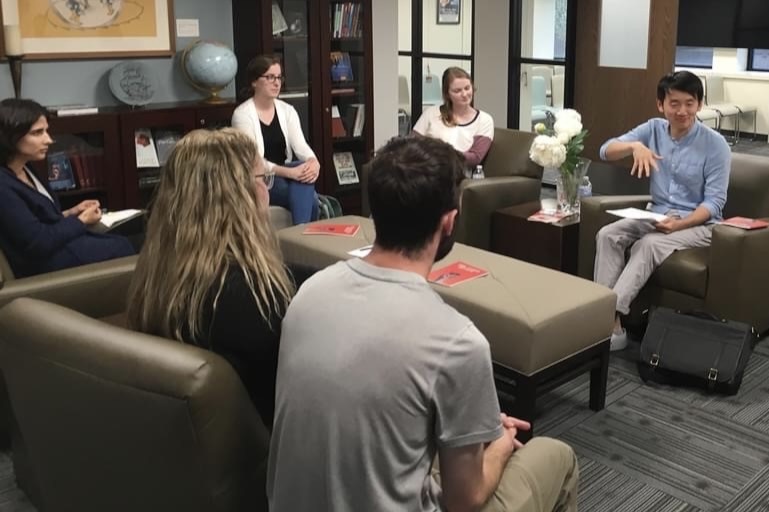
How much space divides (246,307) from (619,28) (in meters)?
5.20

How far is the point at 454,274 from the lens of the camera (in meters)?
3.04

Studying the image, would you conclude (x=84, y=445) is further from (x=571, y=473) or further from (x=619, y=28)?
(x=619, y=28)

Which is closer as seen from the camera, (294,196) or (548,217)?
(548,217)

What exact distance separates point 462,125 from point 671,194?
1351 millimetres

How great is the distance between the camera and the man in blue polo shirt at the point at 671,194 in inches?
140

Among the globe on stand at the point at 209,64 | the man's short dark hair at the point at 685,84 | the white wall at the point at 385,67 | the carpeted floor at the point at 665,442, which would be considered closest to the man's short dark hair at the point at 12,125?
the globe on stand at the point at 209,64

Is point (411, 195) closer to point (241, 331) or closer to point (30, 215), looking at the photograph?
point (241, 331)

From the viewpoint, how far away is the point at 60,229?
300cm

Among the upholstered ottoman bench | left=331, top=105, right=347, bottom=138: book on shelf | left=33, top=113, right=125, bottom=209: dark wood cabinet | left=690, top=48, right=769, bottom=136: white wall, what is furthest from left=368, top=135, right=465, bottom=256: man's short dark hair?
left=690, top=48, right=769, bottom=136: white wall

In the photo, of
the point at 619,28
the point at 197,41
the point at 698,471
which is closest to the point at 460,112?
the point at 197,41

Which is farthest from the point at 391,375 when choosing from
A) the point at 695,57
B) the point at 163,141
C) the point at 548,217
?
the point at 695,57

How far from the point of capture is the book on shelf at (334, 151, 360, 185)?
5.49 meters

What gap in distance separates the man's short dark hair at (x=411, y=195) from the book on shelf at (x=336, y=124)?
13.3 feet

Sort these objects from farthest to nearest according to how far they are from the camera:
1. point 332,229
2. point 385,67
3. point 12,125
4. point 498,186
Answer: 1. point 385,67
2. point 498,186
3. point 332,229
4. point 12,125
